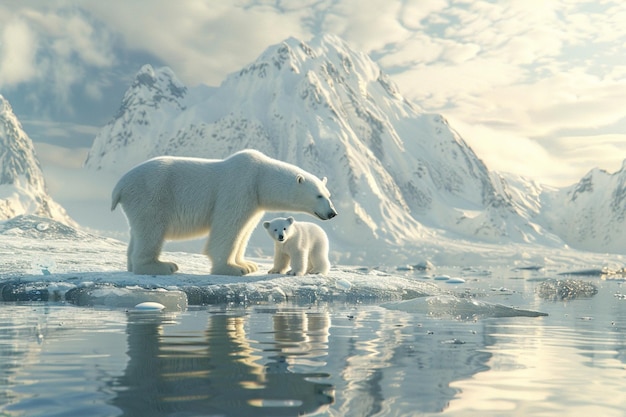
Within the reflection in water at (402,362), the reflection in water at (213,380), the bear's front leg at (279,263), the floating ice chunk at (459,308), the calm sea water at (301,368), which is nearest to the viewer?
the reflection in water at (213,380)

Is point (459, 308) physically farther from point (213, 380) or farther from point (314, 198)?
point (213, 380)

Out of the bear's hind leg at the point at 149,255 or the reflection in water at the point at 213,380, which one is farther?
the bear's hind leg at the point at 149,255

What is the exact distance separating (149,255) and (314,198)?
3.73 m

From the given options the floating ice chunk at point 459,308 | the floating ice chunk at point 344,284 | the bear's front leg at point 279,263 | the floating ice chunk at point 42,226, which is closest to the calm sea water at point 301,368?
the floating ice chunk at point 459,308

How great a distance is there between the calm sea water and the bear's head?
4.96 meters

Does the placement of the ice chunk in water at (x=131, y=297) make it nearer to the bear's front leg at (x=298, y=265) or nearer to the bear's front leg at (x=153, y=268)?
the bear's front leg at (x=153, y=268)

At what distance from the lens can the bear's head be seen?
1422 cm

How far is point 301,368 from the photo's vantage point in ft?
17.3

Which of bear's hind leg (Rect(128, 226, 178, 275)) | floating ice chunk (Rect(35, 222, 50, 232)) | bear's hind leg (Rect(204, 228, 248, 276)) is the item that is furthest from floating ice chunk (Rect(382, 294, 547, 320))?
floating ice chunk (Rect(35, 222, 50, 232))

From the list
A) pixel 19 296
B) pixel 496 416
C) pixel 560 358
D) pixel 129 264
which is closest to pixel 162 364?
pixel 496 416

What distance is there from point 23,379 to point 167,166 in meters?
9.64

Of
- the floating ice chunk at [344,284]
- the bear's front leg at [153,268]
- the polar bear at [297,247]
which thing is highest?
the polar bear at [297,247]

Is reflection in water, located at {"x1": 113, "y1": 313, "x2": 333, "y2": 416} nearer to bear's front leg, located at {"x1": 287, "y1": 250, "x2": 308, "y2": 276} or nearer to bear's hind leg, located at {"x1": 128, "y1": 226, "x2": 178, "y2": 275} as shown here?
bear's hind leg, located at {"x1": 128, "y1": 226, "x2": 178, "y2": 275}

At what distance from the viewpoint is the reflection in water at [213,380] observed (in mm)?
3992
